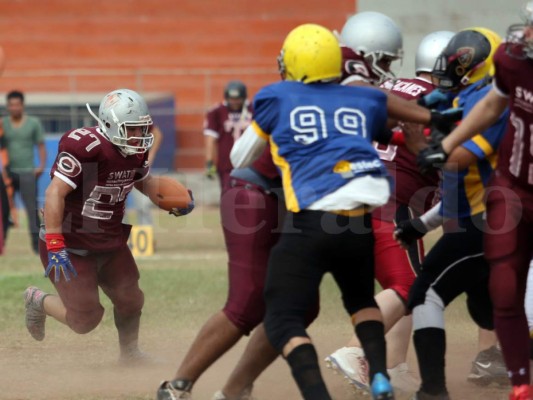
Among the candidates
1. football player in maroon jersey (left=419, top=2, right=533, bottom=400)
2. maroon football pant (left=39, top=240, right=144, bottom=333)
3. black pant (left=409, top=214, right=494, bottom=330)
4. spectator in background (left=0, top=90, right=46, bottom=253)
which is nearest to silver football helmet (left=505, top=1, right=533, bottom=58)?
football player in maroon jersey (left=419, top=2, right=533, bottom=400)

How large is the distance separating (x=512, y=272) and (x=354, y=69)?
4.74 feet

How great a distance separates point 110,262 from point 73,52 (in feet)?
46.3

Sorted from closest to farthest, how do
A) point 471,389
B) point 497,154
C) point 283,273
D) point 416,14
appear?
point 283,273 < point 497,154 < point 471,389 < point 416,14

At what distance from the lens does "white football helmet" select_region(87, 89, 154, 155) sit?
18.6ft

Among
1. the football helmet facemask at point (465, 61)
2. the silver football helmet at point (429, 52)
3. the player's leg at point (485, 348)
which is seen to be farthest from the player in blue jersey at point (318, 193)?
the silver football helmet at point (429, 52)

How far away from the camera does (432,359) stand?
15.9 feet

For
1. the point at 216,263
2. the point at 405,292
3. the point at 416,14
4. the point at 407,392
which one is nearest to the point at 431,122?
the point at 405,292

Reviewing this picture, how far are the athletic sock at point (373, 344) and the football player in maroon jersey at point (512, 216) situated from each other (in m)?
0.55

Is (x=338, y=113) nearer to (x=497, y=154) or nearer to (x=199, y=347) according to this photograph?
(x=497, y=154)

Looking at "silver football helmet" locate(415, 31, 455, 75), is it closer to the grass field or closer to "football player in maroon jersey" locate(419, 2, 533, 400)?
"football player in maroon jersey" locate(419, 2, 533, 400)

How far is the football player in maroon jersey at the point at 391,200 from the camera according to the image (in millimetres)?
5277

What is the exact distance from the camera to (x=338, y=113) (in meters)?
4.33

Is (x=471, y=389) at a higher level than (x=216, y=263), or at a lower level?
higher

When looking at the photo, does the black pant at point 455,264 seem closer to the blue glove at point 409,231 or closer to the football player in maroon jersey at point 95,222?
the blue glove at point 409,231
